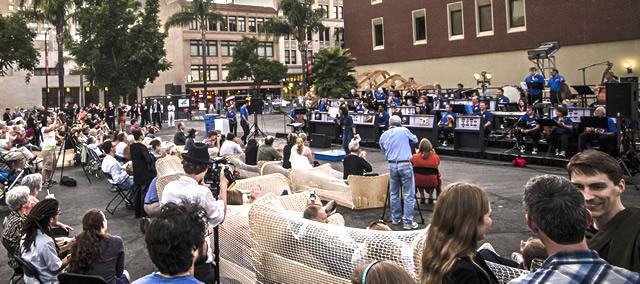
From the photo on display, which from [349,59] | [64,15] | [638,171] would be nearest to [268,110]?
[349,59]

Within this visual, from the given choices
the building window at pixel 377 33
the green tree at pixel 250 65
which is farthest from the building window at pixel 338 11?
the building window at pixel 377 33

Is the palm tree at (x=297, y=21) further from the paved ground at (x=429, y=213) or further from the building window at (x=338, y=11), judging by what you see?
the paved ground at (x=429, y=213)

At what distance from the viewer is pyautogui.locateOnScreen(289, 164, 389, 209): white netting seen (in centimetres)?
1103

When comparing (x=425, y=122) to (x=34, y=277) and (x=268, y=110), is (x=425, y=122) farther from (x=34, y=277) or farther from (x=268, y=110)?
(x=268, y=110)

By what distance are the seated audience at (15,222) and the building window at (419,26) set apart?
3497 centimetres

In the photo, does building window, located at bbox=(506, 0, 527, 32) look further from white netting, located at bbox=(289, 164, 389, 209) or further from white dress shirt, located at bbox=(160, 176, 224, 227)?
white dress shirt, located at bbox=(160, 176, 224, 227)

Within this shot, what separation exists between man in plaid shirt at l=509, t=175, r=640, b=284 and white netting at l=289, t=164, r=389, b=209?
830 centimetres

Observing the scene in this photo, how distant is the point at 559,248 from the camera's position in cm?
245

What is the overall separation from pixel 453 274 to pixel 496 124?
19.8 metres

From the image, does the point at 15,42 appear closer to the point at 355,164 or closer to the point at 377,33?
the point at 377,33

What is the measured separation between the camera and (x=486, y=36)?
3462 centimetres

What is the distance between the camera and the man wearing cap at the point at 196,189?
5.09 m

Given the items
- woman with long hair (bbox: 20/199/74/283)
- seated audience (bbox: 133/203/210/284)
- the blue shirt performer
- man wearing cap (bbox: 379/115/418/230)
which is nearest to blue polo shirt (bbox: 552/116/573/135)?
the blue shirt performer

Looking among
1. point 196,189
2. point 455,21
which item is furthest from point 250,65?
point 196,189
